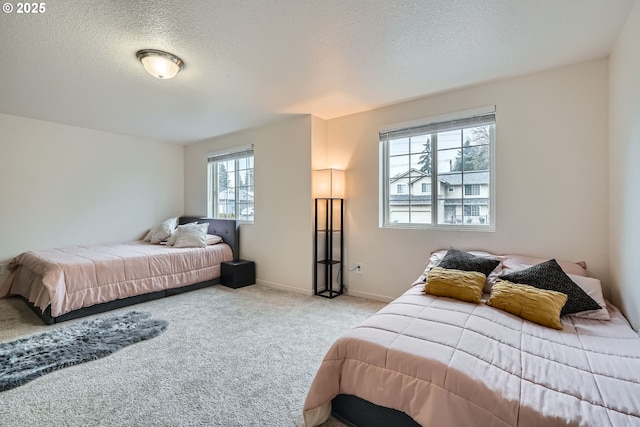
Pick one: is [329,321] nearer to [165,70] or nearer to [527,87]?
[165,70]

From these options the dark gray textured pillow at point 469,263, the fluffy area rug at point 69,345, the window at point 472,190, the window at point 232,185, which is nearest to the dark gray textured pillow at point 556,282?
the dark gray textured pillow at point 469,263

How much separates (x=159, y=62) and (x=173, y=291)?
9.05 ft

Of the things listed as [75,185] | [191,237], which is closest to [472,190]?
[191,237]

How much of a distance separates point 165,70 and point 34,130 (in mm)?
3040

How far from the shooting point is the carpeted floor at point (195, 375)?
1.61 m

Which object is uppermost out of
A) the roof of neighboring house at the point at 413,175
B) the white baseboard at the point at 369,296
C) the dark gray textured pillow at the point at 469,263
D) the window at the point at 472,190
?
the roof of neighboring house at the point at 413,175

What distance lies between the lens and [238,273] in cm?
418

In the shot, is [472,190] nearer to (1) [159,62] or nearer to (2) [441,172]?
(2) [441,172]

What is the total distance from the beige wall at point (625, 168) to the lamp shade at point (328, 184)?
2.52 metres

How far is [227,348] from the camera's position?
2.37 meters

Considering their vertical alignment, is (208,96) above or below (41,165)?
above

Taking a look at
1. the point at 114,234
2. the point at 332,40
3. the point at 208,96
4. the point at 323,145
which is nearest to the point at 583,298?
the point at 332,40

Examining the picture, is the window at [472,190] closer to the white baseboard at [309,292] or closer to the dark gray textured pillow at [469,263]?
the dark gray textured pillow at [469,263]

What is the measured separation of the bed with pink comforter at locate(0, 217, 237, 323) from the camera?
2908 mm
